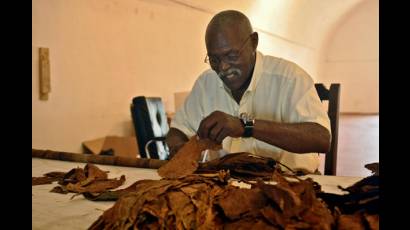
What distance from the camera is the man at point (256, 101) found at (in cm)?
171

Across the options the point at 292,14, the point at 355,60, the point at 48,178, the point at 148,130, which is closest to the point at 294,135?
the point at 48,178

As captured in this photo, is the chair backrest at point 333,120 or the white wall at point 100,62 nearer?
the chair backrest at point 333,120

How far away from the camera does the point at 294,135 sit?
1701 mm

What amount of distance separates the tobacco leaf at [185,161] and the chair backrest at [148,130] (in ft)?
5.72

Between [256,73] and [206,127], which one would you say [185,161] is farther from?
[256,73]

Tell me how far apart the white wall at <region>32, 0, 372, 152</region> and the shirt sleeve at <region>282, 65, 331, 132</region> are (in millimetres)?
1789

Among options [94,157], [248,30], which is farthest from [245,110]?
[94,157]

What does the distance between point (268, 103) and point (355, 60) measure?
449 inches

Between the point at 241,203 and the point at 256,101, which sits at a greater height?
the point at 256,101

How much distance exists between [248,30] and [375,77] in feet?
37.7

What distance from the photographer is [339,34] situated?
12516 millimetres

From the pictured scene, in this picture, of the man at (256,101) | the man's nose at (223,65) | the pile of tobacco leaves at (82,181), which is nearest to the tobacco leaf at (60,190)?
the pile of tobacco leaves at (82,181)

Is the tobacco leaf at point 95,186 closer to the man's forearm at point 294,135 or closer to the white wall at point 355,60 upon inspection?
the man's forearm at point 294,135
